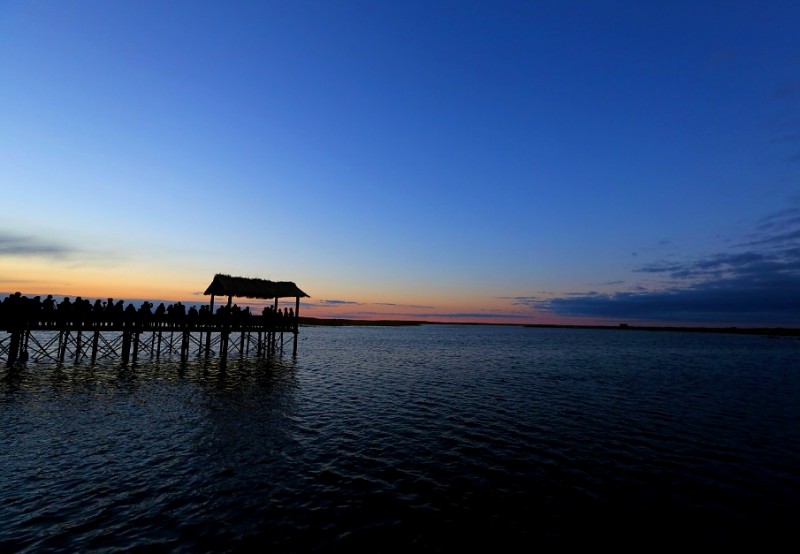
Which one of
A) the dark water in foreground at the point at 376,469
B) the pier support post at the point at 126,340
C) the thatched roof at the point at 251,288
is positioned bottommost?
the dark water in foreground at the point at 376,469

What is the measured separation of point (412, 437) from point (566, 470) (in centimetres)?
631

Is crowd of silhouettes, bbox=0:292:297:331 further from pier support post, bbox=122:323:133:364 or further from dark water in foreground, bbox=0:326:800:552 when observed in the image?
dark water in foreground, bbox=0:326:800:552

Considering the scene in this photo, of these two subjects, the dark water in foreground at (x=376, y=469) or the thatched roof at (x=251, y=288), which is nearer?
the dark water in foreground at (x=376, y=469)

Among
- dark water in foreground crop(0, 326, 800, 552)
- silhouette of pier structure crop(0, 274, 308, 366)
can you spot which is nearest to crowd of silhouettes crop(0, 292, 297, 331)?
silhouette of pier structure crop(0, 274, 308, 366)

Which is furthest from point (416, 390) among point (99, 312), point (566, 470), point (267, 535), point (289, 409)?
point (99, 312)

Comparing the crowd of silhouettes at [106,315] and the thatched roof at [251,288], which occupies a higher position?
the thatched roof at [251,288]

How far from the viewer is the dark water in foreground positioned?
9.13 metres

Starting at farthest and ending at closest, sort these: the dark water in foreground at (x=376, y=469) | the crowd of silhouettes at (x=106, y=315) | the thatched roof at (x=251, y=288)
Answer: the thatched roof at (x=251, y=288), the crowd of silhouettes at (x=106, y=315), the dark water in foreground at (x=376, y=469)

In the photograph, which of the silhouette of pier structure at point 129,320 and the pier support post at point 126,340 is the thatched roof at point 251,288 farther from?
the pier support post at point 126,340

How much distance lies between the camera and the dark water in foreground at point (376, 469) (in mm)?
9133

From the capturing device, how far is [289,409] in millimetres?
21016

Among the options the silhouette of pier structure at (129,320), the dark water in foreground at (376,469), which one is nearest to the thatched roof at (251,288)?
the silhouette of pier structure at (129,320)

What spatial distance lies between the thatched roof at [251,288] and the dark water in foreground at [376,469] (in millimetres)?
13375

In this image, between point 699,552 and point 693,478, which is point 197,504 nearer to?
point 699,552
